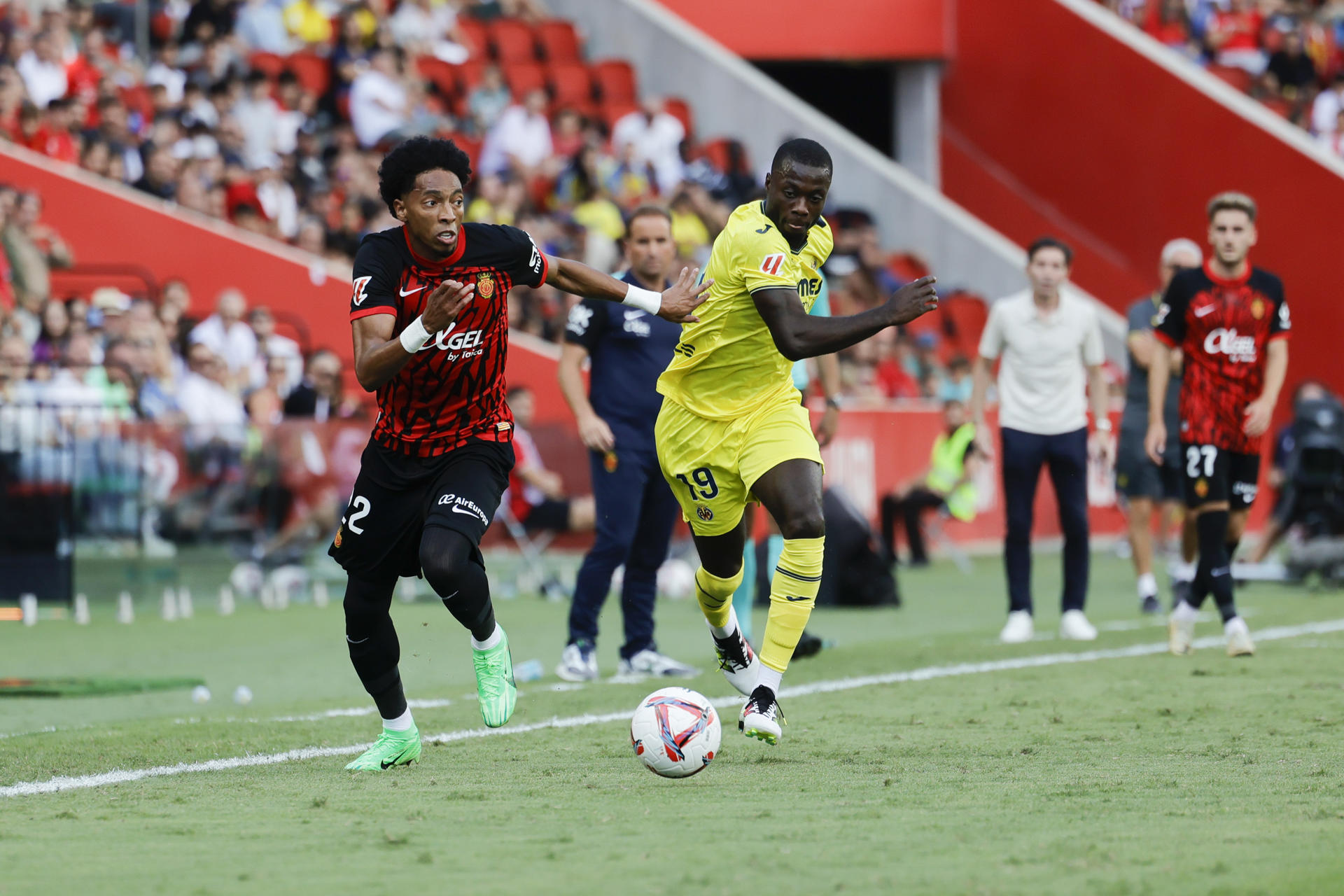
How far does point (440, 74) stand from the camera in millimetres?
22594

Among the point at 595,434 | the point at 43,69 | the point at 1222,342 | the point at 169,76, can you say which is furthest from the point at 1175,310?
the point at 169,76

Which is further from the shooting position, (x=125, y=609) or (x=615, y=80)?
(x=615, y=80)

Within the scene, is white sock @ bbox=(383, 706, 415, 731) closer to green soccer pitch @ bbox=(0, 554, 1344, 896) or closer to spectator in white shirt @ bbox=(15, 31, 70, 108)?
green soccer pitch @ bbox=(0, 554, 1344, 896)

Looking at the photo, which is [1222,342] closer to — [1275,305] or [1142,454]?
[1275,305]

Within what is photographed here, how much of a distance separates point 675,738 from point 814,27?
22.3 meters

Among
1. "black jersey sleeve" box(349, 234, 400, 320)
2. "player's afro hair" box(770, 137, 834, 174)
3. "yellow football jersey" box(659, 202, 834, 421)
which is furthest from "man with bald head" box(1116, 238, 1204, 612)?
"black jersey sleeve" box(349, 234, 400, 320)

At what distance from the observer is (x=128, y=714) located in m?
8.66

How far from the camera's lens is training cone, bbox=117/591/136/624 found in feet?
44.0

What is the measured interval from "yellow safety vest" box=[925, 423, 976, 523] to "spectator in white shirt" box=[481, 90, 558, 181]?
19.6 feet

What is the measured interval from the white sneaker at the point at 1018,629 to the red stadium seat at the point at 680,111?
1409cm

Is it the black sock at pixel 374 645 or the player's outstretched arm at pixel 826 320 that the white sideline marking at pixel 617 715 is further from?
the player's outstretched arm at pixel 826 320

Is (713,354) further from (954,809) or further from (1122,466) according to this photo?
(1122,466)

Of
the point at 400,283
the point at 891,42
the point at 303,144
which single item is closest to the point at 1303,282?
the point at 891,42

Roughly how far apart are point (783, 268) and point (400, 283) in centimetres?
152
